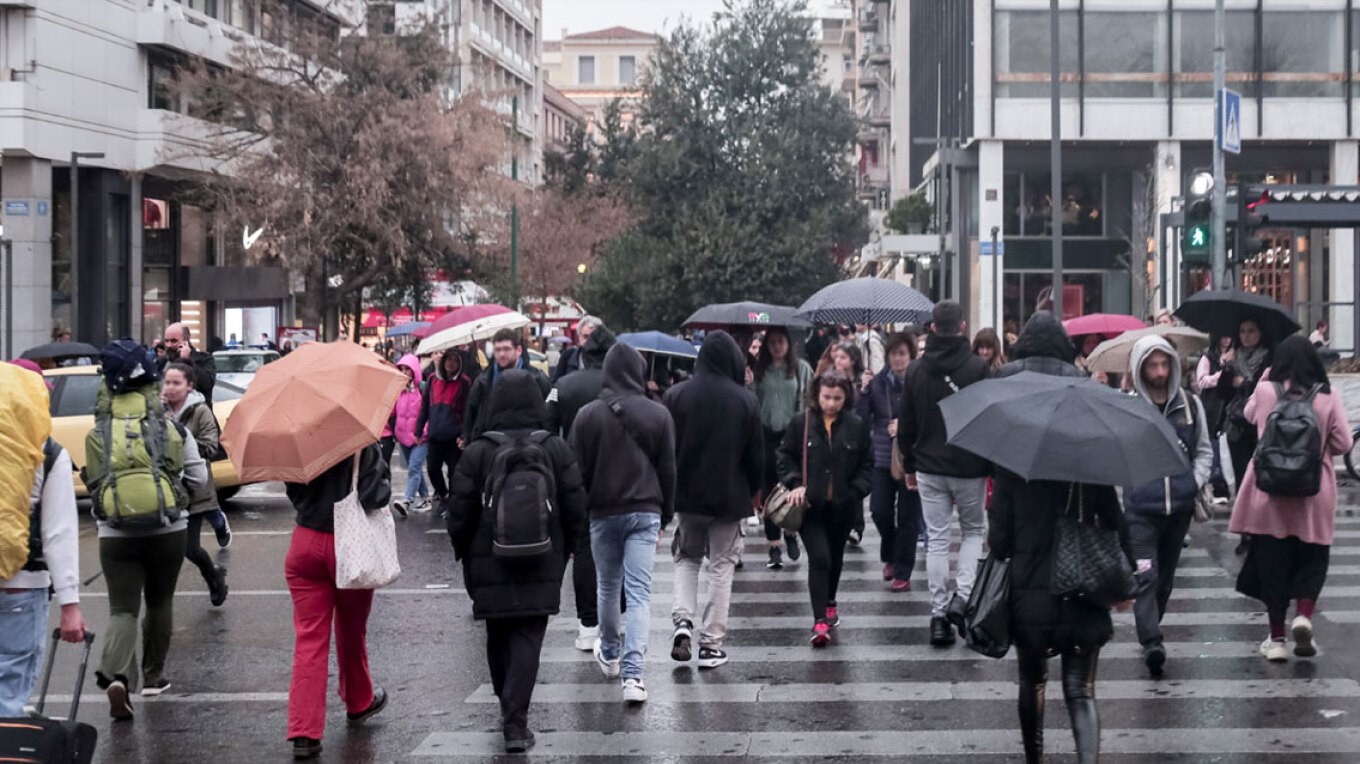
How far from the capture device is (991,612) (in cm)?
650

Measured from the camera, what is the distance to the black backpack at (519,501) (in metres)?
7.38

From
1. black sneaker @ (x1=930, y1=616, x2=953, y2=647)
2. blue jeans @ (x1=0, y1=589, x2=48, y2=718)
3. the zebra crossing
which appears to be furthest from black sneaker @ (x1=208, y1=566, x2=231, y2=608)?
blue jeans @ (x1=0, y1=589, x2=48, y2=718)

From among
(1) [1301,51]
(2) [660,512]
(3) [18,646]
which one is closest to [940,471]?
(2) [660,512]

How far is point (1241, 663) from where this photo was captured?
9.20 meters

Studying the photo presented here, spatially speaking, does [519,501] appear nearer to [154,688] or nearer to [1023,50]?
[154,688]

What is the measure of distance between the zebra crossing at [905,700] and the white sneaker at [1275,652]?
0.19 feet

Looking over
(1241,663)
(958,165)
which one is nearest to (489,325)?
(1241,663)

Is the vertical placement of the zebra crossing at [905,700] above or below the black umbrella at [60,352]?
below

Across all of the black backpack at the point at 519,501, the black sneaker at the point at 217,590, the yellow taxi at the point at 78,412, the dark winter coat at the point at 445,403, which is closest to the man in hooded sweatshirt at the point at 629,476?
the black backpack at the point at 519,501

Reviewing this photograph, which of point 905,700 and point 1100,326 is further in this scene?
point 1100,326

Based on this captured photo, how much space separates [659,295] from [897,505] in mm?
39090

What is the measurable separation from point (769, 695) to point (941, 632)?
1667 millimetres

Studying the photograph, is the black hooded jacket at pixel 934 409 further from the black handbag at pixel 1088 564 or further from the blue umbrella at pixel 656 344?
the blue umbrella at pixel 656 344

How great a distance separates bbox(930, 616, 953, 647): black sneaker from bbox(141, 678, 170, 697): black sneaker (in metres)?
4.26
